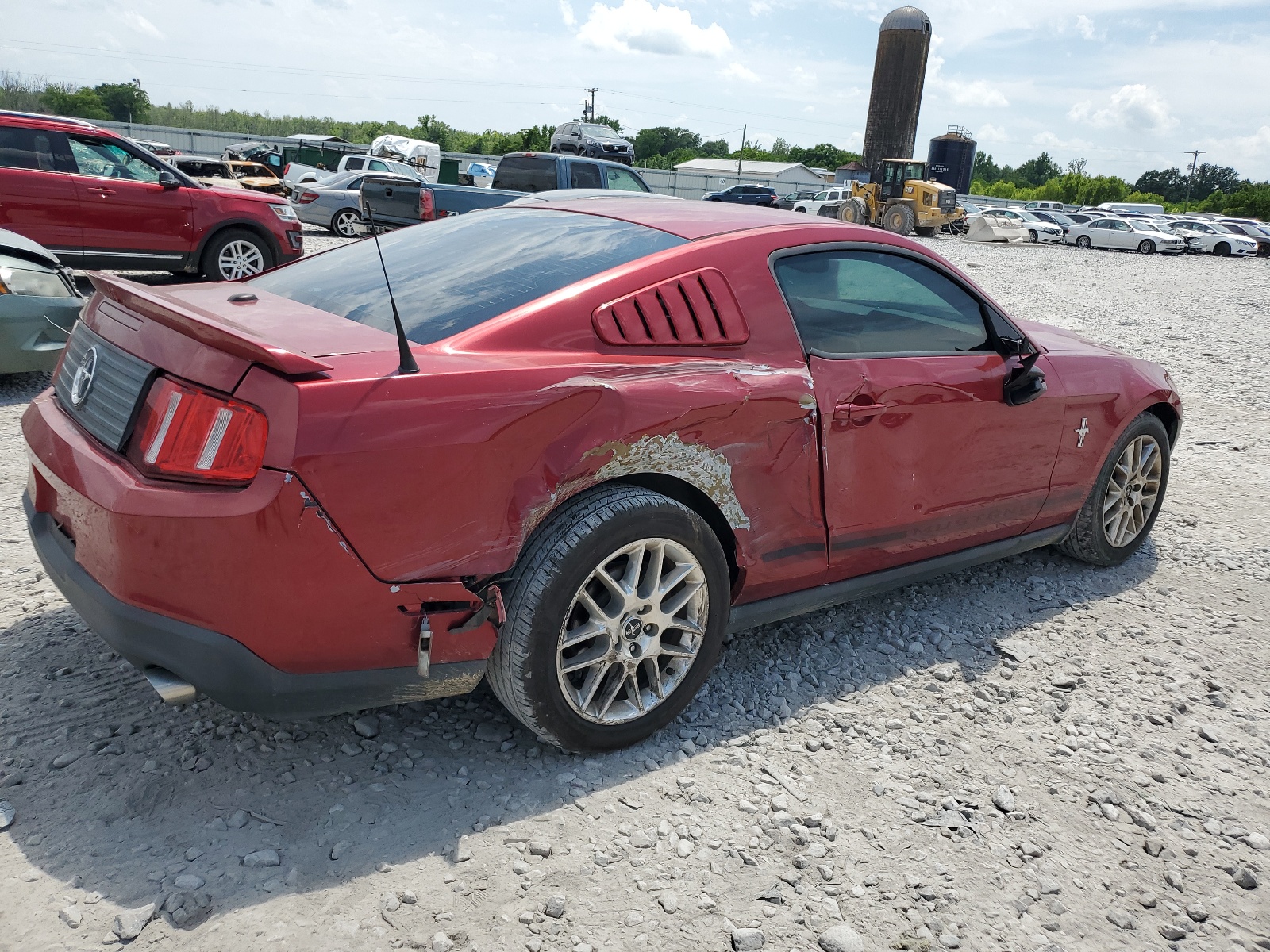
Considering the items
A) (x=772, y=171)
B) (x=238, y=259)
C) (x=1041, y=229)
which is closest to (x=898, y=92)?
(x=1041, y=229)

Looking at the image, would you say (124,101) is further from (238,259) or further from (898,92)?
(238,259)

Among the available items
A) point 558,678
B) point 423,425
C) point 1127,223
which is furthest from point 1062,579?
point 1127,223

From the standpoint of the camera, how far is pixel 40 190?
29.3 ft

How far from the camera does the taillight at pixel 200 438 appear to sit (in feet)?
6.93

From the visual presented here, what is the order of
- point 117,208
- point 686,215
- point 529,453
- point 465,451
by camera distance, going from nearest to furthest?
point 465,451 → point 529,453 → point 686,215 → point 117,208

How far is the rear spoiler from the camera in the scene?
210 centimetres

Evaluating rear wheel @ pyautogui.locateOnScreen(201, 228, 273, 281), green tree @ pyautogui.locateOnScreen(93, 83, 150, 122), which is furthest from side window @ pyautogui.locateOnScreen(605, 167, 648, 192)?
green tree @ pyautogui.locateOnScreen(93, 83, 150, 122)

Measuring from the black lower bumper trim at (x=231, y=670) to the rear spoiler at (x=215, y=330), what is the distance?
2.07 feet

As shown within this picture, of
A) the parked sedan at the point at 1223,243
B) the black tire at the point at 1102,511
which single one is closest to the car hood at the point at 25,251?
the black tire at the point at 1102,511

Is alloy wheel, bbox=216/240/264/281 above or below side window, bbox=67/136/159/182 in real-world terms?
below

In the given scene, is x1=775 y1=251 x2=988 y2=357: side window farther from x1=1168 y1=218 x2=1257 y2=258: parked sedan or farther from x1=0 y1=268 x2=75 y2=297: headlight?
x1=1168 y1=218 x2=1257 y2=258: parked sedan

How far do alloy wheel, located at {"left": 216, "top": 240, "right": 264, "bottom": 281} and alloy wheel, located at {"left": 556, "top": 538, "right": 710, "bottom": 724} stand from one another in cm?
881

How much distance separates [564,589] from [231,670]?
819mm

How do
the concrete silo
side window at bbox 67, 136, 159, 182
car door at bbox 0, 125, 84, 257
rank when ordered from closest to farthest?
car door at bbox 0, 125, 84, 257, side window at bbox 67, 136, 159, 182, the concrete silo
